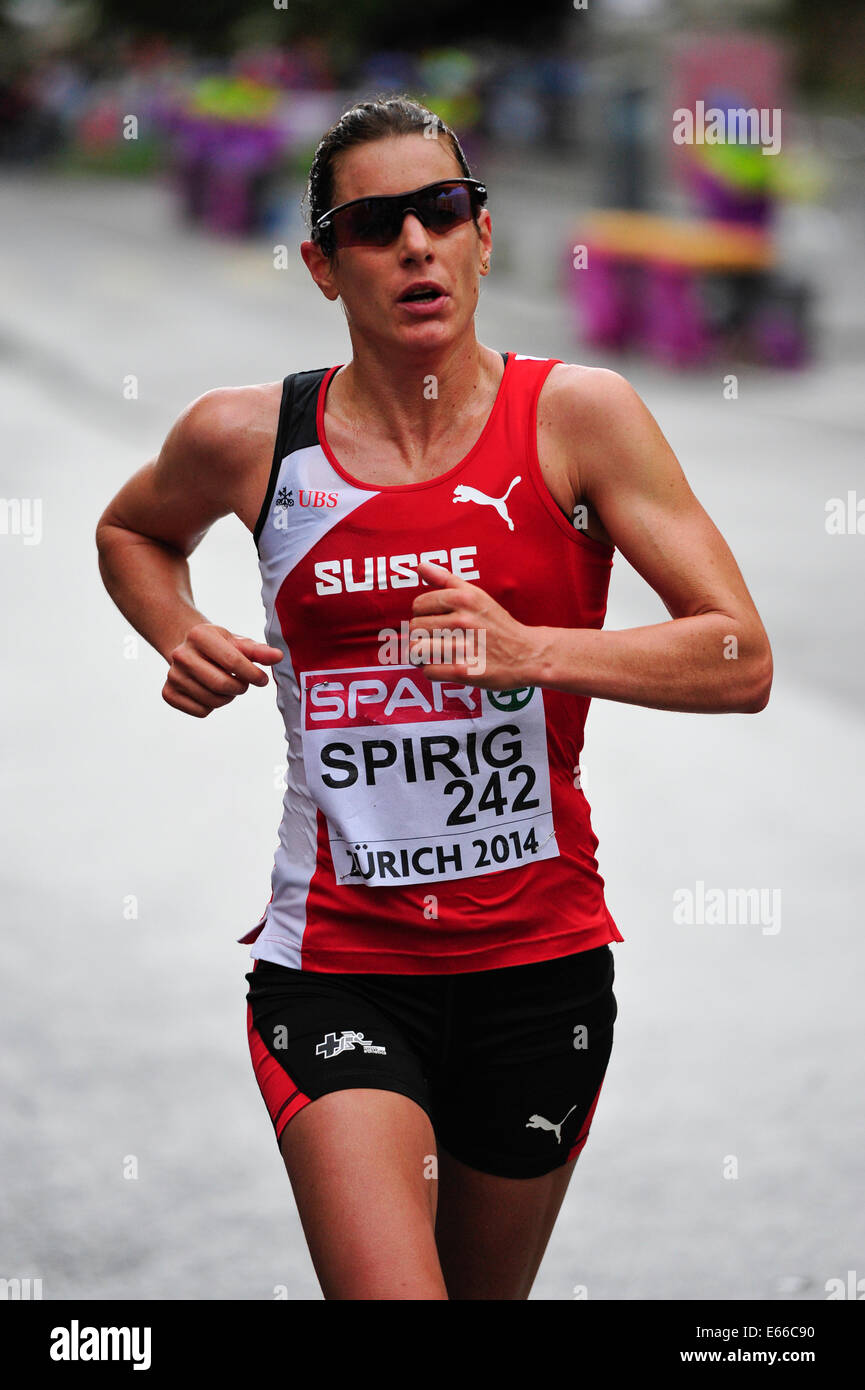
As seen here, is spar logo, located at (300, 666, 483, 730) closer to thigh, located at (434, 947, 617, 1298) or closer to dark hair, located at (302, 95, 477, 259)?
thigh, located at (434, 947, 617, 1298)

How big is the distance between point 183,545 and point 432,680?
738 millimetres

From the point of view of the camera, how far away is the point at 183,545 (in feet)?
9.64

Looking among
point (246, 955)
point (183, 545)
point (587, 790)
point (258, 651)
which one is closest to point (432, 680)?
point (258, 651)

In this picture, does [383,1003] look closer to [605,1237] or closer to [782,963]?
[605,1237]

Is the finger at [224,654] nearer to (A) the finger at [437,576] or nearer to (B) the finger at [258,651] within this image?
(B) the finger at [258,651]

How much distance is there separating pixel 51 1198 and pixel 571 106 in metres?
34.4

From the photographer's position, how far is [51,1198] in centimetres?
415

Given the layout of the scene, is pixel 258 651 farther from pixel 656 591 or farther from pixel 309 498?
pixel 656 591

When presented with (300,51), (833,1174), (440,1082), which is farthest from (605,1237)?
(300,51)

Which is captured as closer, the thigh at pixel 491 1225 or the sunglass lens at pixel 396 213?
the sunglass lens at pixel 396 213

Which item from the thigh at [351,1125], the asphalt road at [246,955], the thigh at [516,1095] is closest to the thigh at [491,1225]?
the thigh at [516,1095]

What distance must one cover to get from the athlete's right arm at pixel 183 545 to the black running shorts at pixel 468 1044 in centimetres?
45

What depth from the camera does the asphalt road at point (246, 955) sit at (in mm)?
4020
